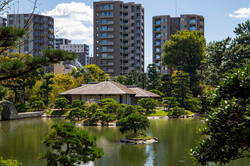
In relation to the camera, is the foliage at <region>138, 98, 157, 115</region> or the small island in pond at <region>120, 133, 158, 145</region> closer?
the small island in pond at <region>120, 133, 158, 145</region>

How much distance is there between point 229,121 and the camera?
491 centimetres

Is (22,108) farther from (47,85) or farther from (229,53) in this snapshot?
(229,53)

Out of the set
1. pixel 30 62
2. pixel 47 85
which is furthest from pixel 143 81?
pixel 30 62

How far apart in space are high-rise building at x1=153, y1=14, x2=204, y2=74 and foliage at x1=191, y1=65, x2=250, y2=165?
5903 cm

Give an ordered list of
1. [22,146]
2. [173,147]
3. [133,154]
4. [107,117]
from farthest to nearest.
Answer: [107,117]
[22,146]
[173,147]
[133,154]

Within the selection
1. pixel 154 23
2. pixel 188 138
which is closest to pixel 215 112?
pixel 188 138

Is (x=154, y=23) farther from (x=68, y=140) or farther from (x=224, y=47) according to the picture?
(x=68, y=140)

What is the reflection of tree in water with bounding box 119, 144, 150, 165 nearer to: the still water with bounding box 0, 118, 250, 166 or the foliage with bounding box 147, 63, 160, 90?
the still water with bounding box 0, 118, 250, 166

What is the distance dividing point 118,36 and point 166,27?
1291 centimetres

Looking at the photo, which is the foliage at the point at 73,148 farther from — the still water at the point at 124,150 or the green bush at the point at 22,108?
the green bush at the point at 22,108

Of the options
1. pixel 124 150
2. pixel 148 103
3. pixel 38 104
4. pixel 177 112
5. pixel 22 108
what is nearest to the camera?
pixel 124 150

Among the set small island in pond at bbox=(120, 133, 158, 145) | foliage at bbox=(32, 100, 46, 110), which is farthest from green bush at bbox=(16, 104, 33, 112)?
small island in pond at bbox=(120, 133, 158, 145)

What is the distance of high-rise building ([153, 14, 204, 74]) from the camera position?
2537 inches

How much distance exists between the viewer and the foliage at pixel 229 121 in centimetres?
473
